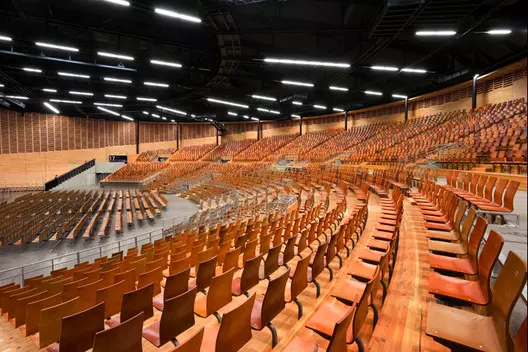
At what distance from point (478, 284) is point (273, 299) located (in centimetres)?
105

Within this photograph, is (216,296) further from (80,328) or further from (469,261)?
(469,261)

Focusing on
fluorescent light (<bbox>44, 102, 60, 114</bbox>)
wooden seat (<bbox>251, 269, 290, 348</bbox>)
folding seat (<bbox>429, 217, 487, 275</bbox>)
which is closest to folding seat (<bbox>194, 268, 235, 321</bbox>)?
wooden seat (<bbox>251, 269, 290, 348</bbox>)

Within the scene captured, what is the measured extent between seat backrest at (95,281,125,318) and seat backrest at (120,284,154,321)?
1.14 ft

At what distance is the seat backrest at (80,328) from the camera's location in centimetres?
130

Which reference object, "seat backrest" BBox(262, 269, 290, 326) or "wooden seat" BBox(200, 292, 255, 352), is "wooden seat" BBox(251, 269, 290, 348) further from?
"wooden seat" BBox(200, 292, 255, 352)

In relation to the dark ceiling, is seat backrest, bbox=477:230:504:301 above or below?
below

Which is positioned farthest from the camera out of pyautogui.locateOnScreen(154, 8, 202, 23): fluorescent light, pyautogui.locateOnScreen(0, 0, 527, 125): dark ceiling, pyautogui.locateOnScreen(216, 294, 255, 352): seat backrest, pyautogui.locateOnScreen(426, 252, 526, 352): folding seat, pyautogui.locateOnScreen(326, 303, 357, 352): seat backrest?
pyautogui.locateOnScreen(0, 0, 527, 125): dark ceiling

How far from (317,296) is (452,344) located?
104cm

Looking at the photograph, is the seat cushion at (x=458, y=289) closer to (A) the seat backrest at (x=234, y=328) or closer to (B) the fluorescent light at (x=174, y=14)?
(A) the seat backrest at (x=234, y=328)

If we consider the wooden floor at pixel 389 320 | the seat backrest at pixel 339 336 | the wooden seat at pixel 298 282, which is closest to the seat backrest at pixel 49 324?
the wooden floor at pixel 389 320

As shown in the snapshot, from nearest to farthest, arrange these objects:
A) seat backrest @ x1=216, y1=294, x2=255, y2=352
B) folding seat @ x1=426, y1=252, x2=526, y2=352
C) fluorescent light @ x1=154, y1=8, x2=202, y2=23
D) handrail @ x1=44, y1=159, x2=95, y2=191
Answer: folding seat @ x1=426, y1=252, x2=526, y2=352 < seat backrest @ x1=216, y1=294, x2=255, y2=352 < fluorescent light @ x1=154, y1=8, x2=202, y2=23 < handrail @ x1=44, y1=159, x2=95, y2=191

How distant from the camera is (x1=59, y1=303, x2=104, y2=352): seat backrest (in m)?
1.30

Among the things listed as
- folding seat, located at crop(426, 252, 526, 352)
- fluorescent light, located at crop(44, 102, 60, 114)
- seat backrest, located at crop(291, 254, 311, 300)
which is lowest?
seat backrest, located at crop(291, 254, 311, 300)

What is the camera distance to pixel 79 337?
4.49 feet
